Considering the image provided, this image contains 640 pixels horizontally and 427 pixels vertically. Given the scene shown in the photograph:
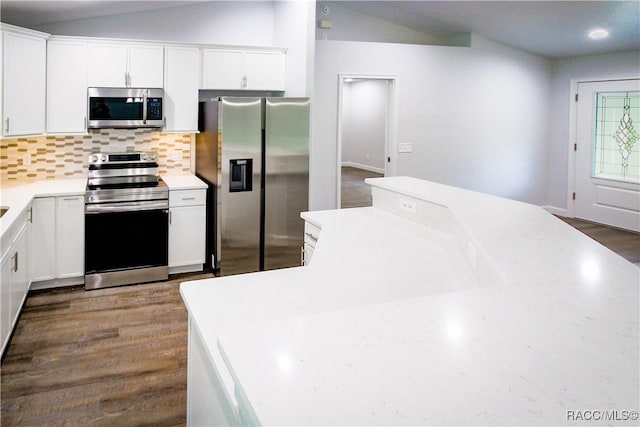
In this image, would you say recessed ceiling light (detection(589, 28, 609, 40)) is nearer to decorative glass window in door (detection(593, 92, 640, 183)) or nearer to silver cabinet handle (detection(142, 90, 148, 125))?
decorative glass window in door (detection(593, 92, 640, 183))

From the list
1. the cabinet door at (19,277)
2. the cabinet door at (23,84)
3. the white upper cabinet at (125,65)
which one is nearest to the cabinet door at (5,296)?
the cabinet door at (19,277)

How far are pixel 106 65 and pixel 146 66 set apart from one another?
0.34 meters

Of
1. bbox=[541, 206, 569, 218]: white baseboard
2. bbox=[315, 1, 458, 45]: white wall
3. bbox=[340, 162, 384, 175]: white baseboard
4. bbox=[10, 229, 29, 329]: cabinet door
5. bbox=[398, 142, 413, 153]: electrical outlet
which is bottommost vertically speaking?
bbox=[10, 229, 29, 329]: cabinet door

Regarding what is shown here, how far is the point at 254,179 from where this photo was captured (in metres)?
4.87

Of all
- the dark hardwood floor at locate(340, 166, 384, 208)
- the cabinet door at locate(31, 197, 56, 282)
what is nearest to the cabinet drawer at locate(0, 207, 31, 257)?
the cabinet door at locate(31, 197, 56, 282)

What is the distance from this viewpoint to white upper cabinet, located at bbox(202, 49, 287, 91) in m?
5.07

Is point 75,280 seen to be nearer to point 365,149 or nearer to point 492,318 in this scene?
point 492,318

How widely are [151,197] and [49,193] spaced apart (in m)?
0.81

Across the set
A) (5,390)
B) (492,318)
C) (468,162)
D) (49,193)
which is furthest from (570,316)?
(468,162)

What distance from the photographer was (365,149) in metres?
12.6

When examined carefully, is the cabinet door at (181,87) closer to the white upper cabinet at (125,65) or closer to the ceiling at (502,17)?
the white upper cabinet at (125,65)

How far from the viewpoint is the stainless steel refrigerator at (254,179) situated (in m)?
4.72

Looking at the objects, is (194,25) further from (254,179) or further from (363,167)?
(363,167)

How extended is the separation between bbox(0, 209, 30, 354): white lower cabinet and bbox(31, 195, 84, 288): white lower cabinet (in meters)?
0.23
